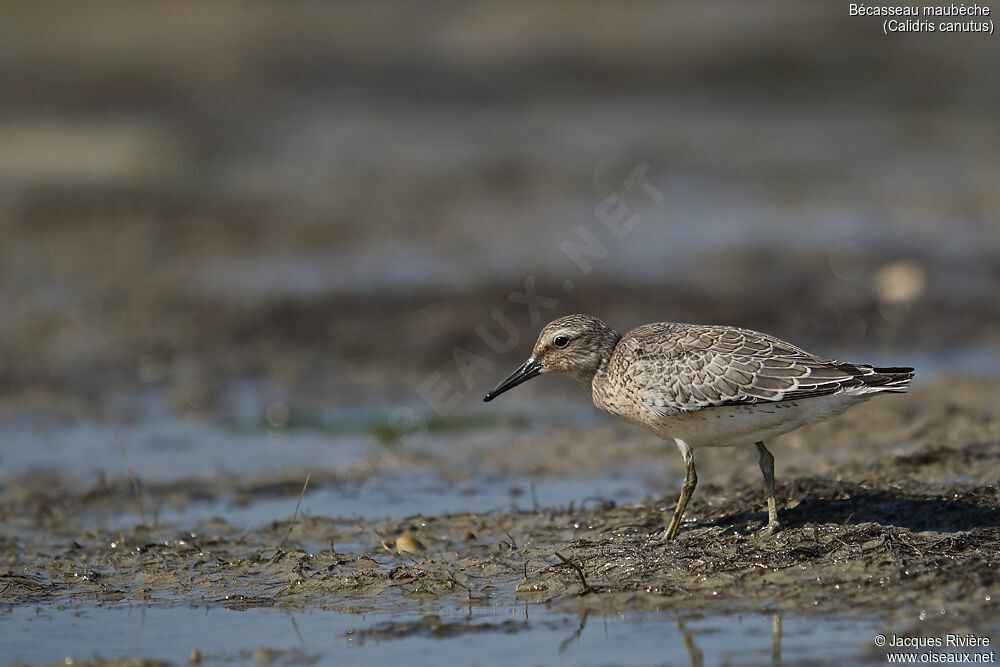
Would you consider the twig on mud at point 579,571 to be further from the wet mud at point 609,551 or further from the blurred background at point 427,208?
the blurred background at point 427,208

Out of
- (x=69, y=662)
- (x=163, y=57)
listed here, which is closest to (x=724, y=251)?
(x=69, y=662)

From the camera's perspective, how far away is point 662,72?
28.9 metres

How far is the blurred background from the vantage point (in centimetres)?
1321

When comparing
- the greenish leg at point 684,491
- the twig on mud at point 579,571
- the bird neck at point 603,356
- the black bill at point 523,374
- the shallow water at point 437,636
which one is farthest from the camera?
the black bill at point 523,374

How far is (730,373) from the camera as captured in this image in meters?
7.70

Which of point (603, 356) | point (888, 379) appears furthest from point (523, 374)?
point (888, 379)

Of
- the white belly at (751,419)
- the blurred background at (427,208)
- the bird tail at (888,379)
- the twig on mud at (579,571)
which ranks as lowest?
the twig on mud at (579,571)

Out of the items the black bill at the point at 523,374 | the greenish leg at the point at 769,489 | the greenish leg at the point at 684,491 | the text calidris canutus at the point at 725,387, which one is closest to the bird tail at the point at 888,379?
the text calidris canutus at the point at 725,387

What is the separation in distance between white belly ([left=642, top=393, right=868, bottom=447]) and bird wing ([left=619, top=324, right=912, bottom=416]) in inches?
2.3

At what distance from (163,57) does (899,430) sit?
71.7 ft

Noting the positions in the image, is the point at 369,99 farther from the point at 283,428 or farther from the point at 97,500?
the point at 97,500

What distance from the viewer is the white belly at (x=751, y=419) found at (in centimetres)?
765

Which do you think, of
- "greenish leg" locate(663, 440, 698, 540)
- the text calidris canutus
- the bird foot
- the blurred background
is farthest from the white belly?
the blurred background

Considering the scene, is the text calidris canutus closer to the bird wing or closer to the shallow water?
the bird wing
